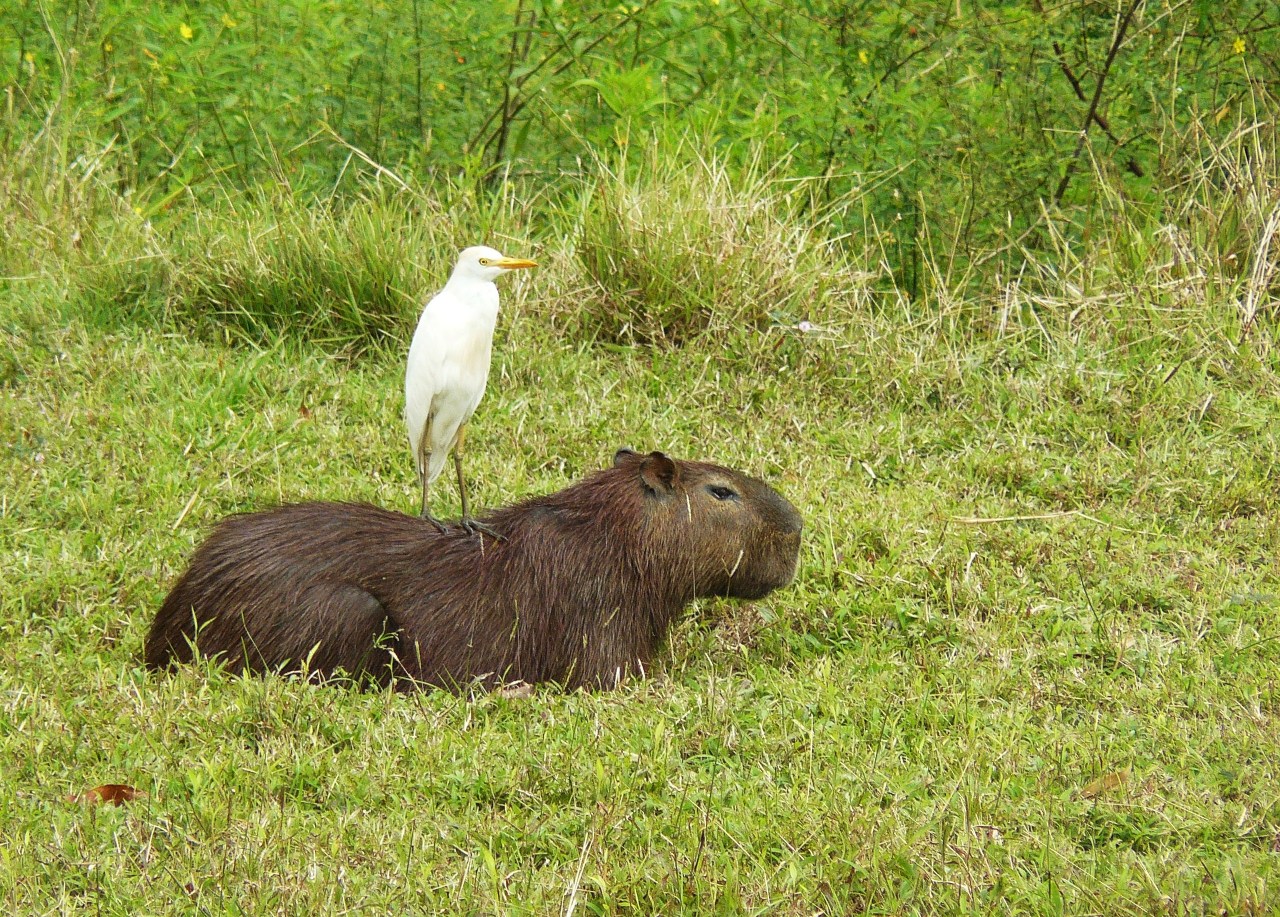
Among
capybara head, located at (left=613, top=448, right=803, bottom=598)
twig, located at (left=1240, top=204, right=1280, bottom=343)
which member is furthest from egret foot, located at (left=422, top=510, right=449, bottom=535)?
twig, located at (left=1240, top=204, right=1280, bottom=343)

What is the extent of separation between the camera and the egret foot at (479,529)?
4.37 m

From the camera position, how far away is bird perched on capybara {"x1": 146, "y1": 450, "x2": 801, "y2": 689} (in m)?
4.08

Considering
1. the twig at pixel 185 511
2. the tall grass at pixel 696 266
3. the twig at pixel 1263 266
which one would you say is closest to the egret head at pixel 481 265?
the twig at pixel 185 511

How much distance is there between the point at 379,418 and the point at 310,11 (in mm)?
3031

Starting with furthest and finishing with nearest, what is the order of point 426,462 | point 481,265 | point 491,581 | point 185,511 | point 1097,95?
1. point 1097,95
2. point 185,511
3. point 426,462
4. point 481,265
5. point 491,581

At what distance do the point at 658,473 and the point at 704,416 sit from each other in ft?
5.12

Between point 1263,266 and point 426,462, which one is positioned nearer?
point 426,462

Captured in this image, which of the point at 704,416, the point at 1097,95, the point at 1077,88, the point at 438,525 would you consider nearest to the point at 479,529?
the point at 438,525

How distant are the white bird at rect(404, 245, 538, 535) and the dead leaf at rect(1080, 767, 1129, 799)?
187cm

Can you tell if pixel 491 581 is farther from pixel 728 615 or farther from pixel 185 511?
pixel 185 511

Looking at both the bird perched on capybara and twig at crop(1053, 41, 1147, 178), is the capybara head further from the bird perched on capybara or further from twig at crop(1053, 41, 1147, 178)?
twig at crop(1053, 41, 1147, 178)

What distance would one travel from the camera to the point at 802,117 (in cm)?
716

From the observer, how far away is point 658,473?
4.41 metres

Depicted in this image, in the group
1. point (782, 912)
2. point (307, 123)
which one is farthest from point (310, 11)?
point (782, 912)
